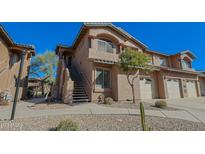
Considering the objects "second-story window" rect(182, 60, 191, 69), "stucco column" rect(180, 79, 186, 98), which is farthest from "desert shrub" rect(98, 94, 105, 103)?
"second-story window" rect(182, 60, 191, 69)

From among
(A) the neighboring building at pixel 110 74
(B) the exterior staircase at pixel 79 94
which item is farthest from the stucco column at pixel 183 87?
(B) the exterior staircase at pixel 79 94

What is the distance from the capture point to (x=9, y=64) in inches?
570

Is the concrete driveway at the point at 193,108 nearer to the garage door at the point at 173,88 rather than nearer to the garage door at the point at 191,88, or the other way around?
the garage door at the point at 173,88

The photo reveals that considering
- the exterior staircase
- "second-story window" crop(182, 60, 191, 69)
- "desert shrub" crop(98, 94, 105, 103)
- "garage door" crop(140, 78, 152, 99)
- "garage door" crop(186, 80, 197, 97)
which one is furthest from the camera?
"second-story window" crop(182, 60, 191, 69)

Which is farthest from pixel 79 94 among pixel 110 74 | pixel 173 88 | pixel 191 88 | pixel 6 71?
pixel 191 88

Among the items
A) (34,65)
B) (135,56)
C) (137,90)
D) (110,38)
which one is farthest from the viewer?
(34,65)

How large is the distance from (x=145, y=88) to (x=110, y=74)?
5134mm

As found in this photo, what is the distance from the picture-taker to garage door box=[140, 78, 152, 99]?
1380 centimetres

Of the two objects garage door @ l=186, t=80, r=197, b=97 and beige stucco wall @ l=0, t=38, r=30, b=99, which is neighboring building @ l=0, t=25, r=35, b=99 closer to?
beige stucco wall @ l=0, t=38, r=30, b=99

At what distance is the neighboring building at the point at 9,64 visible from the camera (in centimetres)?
1284
